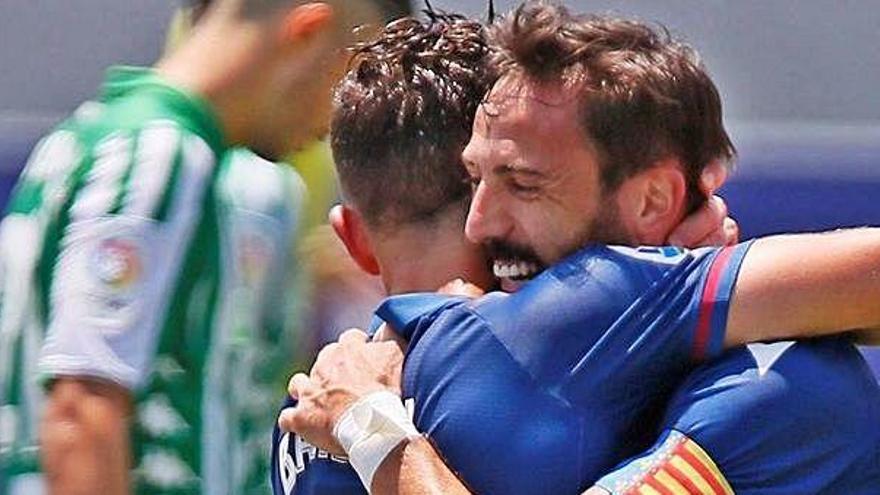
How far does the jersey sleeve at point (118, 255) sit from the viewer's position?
6.67ft

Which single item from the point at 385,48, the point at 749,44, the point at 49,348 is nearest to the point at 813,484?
the point at 385,48

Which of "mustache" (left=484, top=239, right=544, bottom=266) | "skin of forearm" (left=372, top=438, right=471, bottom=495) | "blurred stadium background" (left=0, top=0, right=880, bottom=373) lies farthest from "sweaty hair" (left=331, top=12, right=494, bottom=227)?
"blurred stadium background" (left=0, top=0, right=880, bottom=373)

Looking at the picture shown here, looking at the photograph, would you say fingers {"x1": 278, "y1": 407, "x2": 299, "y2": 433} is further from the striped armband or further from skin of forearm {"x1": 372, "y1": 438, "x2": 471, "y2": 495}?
the striped armband

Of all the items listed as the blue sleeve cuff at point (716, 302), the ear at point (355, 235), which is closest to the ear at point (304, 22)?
the ear at point (355, 235)

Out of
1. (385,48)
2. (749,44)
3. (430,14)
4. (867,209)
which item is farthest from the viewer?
(749,44)

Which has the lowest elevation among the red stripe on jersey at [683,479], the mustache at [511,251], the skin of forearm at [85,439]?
the skin of forearm at [85,439]

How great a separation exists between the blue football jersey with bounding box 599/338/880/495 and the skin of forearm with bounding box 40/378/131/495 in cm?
70

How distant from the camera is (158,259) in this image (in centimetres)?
206

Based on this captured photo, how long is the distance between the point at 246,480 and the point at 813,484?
2.99ft

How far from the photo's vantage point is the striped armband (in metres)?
1.48

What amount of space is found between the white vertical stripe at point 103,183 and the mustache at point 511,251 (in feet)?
1.79

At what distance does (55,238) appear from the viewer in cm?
208

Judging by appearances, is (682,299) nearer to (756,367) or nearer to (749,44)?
(756,367)

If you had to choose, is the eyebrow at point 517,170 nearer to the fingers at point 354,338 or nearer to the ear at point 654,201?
the ear at point 654,201
